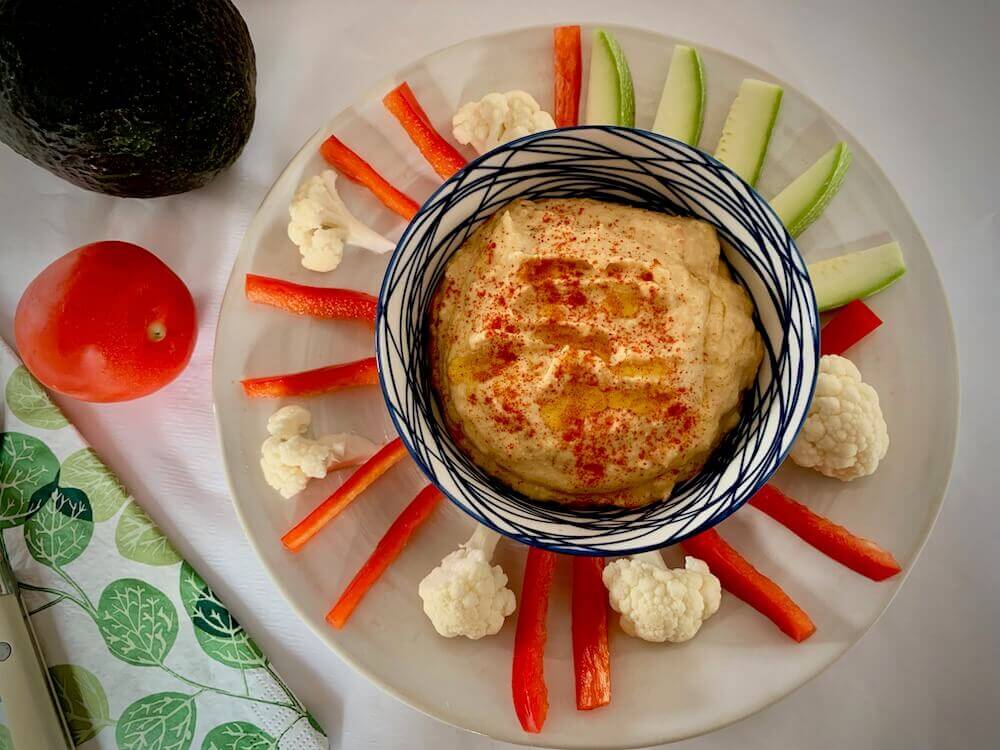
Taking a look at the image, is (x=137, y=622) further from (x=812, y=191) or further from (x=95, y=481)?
(x=812, y=191)

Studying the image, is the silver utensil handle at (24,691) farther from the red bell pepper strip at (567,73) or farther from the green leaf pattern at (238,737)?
the red bell pepper strip at (567,73)

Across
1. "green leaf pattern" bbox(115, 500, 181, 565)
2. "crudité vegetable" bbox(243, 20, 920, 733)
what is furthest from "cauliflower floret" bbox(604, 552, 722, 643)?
"green leaf pattern" bbox(115, 500, 181, 565)

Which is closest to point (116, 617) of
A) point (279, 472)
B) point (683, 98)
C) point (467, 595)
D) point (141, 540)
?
point (141, 540)

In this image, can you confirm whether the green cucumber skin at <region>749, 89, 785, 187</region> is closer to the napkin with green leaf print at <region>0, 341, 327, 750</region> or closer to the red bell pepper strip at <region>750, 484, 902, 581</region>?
the red bell pepper strip at <region>750, 484, 902, 581</region>

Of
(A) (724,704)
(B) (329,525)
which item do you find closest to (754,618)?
(A) (724,704)

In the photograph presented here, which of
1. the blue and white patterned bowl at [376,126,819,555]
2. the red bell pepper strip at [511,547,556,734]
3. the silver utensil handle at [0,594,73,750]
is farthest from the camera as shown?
the silver utensil handle at [0,594,73,750]

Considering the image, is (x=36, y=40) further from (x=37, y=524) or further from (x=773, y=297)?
(x=773, y=297)
